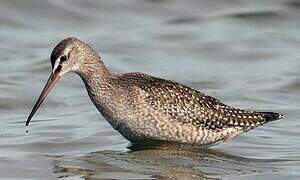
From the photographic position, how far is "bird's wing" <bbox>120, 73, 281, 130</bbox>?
1278cm

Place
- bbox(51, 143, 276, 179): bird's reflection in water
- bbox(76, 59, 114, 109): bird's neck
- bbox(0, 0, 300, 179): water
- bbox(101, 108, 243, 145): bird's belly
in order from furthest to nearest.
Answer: bbox(76, 59, 114, 109): bird's neck < bbox(101, 108, 243, 145): bird's belly < bbox(0, 0, 300, 179): water < bbox(51, 143, 276, 179): bird's reflection in water

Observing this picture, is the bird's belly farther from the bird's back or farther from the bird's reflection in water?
the bird's reflection in water

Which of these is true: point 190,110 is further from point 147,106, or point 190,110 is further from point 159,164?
point 159,164

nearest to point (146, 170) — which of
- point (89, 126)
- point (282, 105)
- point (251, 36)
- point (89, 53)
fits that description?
point (89, 53)

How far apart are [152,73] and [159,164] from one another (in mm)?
6245

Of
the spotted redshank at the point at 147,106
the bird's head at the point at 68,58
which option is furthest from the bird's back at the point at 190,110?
the bird's head at the point at 68,58

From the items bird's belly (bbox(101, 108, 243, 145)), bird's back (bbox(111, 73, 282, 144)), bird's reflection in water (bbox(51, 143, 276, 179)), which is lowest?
bird's reflection in water (bbox(51, 143, 276, 179))

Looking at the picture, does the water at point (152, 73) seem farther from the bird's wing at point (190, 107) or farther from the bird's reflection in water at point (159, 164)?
the bird's wing at point (190, 107)

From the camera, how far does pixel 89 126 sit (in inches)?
573

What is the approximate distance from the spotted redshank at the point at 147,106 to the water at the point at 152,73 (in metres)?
0.25

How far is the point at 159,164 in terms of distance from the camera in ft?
40.4

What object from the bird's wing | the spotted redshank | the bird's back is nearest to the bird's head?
the spotted redshank

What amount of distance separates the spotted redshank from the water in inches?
10.0

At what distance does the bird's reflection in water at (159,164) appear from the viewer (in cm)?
1175
